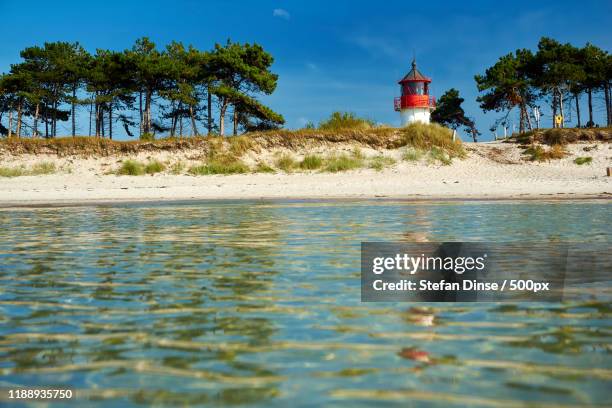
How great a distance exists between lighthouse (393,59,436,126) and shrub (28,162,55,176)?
71.7 feet

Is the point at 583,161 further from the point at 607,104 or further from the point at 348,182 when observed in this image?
the point at 607,104

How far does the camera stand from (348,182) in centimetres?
2433

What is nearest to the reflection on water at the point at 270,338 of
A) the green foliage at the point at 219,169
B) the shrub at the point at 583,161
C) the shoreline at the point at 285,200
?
the shoreline at the point at 285,200

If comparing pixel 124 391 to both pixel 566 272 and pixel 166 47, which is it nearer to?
pixel 566 272

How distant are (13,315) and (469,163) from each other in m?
28.4

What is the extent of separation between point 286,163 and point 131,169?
717 centimetres

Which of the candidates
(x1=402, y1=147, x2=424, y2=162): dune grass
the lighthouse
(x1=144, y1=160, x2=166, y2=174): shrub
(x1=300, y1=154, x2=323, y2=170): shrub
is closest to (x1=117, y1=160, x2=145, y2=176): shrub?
(x1=144, y1=160, x2=166, y2=174): shrub

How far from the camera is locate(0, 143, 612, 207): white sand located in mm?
19484

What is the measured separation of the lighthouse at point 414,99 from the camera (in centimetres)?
4103

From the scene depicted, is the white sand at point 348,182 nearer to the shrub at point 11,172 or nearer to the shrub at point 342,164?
the shrub at point 342,164

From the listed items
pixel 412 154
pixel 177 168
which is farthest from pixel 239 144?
pixel 412 154

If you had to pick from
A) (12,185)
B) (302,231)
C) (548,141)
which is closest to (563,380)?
(302,231)

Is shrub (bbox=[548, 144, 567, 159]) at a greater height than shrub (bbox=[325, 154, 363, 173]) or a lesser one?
greater

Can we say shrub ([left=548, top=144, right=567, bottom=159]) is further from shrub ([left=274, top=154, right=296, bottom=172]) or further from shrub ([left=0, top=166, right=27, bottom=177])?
shrub ([left=0, top=166, right=27, bottom=177])
